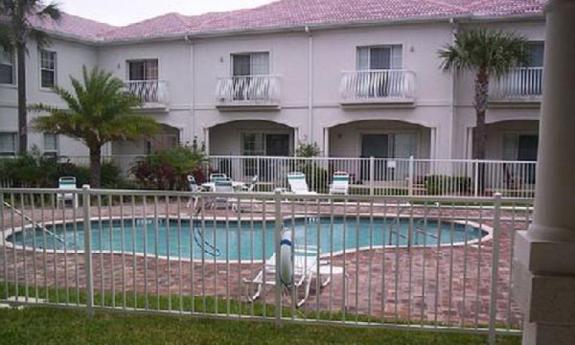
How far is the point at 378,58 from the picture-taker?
20141 mm

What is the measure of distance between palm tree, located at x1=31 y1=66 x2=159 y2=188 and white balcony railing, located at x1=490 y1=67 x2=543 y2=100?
12.1 meters

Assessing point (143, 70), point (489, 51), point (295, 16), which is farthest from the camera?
point (143, 70)

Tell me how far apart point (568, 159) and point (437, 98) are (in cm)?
1749

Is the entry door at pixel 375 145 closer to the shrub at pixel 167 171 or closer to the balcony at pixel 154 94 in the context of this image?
the shrub at pixel 167 171

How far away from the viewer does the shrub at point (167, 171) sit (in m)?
17.3

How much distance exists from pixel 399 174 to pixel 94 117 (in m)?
9.94

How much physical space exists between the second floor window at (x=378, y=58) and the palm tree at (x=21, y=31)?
36.4ft

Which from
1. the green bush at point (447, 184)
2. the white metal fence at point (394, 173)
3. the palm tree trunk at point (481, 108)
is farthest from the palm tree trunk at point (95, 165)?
the palm tree trunk at point (481, 108)

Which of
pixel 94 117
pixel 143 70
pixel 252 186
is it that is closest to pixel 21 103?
pixel 94 117

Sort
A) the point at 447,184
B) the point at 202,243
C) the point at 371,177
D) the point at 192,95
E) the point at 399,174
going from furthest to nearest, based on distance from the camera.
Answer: the point at 192,95, the point at 399,174, the point at 447,184, the point at 371,177, the point at 202,243

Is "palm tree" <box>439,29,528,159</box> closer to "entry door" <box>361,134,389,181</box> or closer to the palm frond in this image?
the palm frond

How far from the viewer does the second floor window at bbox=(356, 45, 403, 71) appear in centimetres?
1991

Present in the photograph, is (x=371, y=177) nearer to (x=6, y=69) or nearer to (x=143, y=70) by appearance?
(x=143, y=70)

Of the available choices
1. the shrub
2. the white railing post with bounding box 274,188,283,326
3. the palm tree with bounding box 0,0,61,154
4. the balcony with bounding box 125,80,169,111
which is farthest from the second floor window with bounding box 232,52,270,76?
the white railing post with bounding box 274,188,283,326
